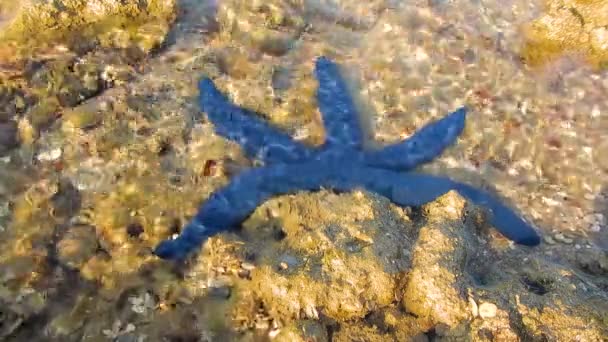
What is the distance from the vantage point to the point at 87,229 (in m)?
4.54

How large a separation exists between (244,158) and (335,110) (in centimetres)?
92

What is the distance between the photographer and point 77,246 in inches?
173

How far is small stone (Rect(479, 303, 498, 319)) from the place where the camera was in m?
3.49

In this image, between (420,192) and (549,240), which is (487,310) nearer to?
(420,192)

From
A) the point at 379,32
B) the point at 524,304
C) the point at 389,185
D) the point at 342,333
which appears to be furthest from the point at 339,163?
the point at 379,32

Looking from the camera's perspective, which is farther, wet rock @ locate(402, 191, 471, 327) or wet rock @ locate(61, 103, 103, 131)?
wet rock @ locate(61, 103, 103, 131)

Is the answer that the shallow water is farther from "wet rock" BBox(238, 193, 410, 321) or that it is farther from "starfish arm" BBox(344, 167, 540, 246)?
"starfish arm" BBox(344, 167, 540, 246)

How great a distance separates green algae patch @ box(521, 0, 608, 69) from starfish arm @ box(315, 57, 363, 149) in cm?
245

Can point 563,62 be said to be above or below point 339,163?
above

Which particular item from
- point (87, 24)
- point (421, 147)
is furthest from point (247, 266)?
point (87, 24)

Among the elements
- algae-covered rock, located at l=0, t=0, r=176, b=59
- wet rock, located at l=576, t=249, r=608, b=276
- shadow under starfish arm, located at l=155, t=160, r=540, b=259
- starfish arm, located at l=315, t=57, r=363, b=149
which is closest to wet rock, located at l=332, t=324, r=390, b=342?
shadow under starfish arm, located at l=155, t=160, r=540, b=259

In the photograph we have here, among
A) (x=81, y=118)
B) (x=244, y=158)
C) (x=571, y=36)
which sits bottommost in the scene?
(x=81, y=118)

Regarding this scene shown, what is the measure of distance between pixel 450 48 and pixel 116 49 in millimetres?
3645

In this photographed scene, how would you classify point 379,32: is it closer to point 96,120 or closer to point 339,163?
point 339,163
